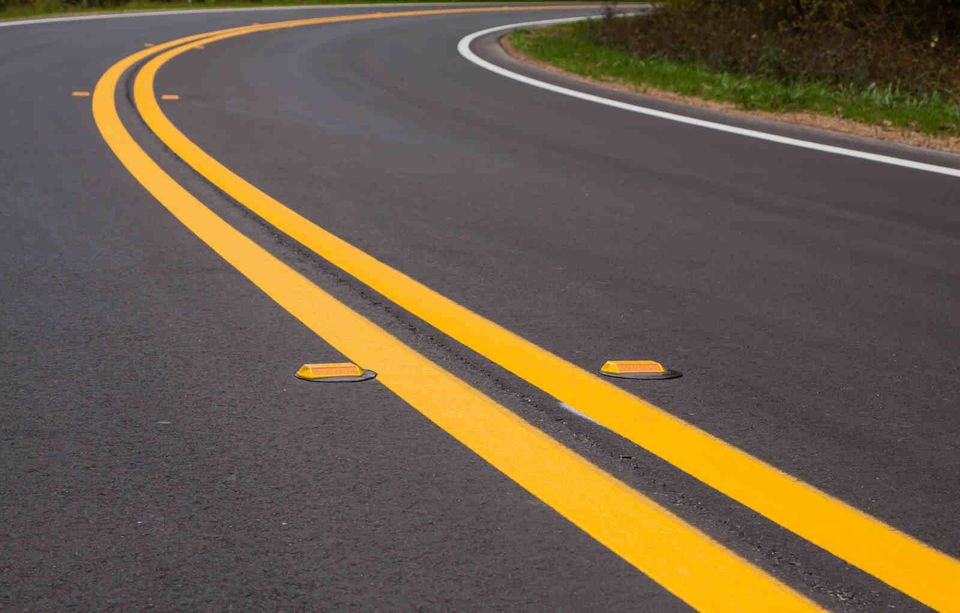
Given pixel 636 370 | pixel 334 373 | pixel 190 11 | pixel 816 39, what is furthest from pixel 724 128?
pixel 190 11

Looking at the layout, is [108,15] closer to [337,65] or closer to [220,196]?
[337,65]

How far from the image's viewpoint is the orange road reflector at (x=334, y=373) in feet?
12.1

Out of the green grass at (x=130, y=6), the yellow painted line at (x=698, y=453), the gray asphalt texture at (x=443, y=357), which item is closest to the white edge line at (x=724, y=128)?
the gray asphalt texture at (x=443, y=357)

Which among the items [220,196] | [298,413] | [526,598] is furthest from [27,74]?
[526,598]

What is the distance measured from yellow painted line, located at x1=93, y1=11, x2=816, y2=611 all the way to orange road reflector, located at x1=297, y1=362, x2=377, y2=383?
0.06 meters

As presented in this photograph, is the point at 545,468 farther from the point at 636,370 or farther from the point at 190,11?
the point at 190,11

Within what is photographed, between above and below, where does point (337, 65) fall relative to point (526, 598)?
below

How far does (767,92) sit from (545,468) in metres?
8.24

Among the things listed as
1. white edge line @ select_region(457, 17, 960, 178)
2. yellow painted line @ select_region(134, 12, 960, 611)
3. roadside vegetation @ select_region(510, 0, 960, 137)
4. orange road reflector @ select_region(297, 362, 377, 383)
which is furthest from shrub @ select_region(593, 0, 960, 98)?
orange road reflector @ select_region(297, 362, 377, 383)

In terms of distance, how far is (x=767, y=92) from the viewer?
1067 cm

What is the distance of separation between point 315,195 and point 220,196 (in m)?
0.47

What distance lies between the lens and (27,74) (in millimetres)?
11617

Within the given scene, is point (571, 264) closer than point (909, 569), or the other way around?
point (909, 569)

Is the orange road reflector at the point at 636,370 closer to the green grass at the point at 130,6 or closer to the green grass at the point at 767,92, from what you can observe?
the green grass at the point at 767,92
